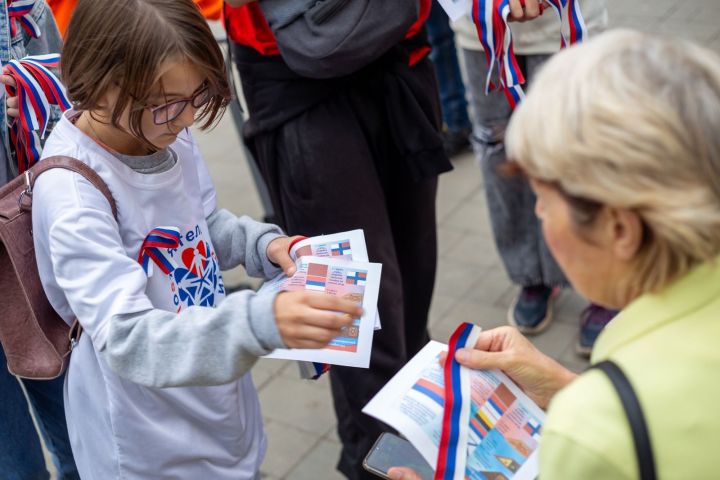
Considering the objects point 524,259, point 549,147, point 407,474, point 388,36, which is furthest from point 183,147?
point 524,259

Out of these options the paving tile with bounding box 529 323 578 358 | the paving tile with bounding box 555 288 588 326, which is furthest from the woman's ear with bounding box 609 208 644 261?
the paving tile with bounding box 555 288 588 326

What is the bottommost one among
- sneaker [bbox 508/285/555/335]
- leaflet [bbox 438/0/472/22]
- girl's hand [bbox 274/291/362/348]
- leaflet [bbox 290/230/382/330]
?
sneaker [bbox 508/285/555/335]

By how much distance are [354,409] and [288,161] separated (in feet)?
2.67

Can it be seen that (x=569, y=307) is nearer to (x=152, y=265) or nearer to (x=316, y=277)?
(x=316, y=277)

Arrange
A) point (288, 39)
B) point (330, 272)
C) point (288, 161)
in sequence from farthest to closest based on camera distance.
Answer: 1. point (288, 161)
2. point (288, 39)
3. point (330, 272)

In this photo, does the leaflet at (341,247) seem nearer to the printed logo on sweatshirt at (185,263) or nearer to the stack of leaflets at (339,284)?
the stack of leaflets at (339,284)

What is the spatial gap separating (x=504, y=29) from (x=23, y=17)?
4.19 ft

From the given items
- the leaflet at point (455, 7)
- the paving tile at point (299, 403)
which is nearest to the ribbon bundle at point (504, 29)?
the leaflet at point (455, 7)

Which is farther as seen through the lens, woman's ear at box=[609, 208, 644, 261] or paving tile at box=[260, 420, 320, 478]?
paving tile at box=[260, 420, 320, 478]

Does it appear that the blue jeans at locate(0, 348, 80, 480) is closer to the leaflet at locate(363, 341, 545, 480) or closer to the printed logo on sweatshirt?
the printed logo on sweatshirt

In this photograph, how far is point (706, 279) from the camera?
4.27ft

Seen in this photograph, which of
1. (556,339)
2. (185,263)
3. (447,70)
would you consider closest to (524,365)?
(185,263)

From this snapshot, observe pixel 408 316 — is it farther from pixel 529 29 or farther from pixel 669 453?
pixel 669 453

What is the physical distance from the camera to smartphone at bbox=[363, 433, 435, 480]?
188 cm
